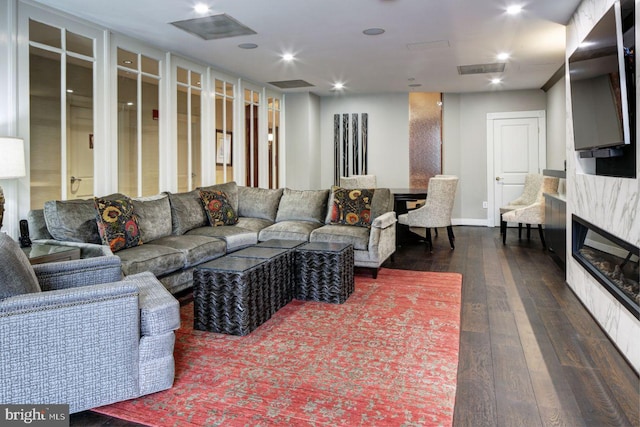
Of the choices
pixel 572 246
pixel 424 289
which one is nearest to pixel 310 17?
pixel 424 289

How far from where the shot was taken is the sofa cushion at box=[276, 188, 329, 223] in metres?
5.20

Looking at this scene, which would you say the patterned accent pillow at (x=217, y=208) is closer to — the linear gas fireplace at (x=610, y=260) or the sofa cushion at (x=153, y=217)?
the sofa cushion at (x=153, y=217)

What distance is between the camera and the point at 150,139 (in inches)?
194

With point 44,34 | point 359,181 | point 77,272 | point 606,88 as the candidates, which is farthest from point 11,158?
point 359,181

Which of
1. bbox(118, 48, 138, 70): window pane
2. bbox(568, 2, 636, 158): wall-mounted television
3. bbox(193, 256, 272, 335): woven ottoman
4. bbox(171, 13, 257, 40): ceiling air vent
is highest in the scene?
bbox(171, 13, 257, 40): ceiling air vent

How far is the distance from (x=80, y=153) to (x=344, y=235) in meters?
2.66

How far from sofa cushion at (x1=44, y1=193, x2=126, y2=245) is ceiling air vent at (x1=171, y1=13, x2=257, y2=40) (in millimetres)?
1991

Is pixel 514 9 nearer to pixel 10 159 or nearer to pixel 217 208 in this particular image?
pixel 217 208

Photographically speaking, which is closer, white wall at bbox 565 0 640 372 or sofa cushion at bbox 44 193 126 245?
white wall at bbox 565 0 640 372

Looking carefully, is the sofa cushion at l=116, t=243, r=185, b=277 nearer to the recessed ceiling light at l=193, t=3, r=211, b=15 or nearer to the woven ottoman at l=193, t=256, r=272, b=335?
the woven ottoman at l=193, t=256, r=272, b=335

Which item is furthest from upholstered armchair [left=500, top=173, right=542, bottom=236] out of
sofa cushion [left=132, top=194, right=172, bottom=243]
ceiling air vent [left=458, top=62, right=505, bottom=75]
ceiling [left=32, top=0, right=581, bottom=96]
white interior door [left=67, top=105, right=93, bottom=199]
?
white interior door [left=67, top=105, right=93, bottom=199]

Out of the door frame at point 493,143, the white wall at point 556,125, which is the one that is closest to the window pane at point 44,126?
the white wall at point 556,125

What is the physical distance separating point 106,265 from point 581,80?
3.62m

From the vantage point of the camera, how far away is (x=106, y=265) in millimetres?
2555
